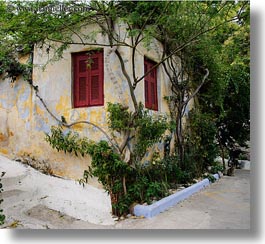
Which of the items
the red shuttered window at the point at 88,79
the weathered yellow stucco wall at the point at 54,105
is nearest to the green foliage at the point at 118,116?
the weathered yellow stucco wall at the point at 54,105

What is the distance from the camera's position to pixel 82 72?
3.09 meters

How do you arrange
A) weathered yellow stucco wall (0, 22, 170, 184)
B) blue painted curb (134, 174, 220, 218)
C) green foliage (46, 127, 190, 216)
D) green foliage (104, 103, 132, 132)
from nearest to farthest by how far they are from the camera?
1. blue painted curb (134, 174, 220, 218)
2. green foliage (46, 127, 190, 216)
3. green foliage (104, 103, 132, 132)
4. weathered yellow stucco wall (0, 22, 170, 184)

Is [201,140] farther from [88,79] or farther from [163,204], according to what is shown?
[88,79]

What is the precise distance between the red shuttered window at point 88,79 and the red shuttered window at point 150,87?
49 cm

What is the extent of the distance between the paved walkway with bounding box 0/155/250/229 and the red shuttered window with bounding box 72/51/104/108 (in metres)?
1.04

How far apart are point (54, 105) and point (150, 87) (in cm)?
106

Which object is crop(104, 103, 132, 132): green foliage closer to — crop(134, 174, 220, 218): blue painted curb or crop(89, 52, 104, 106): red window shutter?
crop(89, 52, 104, 106): red window shutter

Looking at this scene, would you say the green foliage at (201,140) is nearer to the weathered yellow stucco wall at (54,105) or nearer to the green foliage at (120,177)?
the weathered yellow stucco wall at (54,105)

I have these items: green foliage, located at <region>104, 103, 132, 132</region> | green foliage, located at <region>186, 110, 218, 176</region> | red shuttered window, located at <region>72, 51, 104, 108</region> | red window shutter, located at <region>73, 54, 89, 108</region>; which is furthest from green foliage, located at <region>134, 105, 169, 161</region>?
green foliage, located at <region>186, 110, 218, 176</region>

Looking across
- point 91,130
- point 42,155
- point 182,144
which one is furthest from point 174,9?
point 42,155

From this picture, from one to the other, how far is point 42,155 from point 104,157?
0.87 meters

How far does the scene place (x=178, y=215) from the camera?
2.38 meters

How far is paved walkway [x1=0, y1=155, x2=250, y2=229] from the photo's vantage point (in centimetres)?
222

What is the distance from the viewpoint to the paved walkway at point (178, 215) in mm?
2221
